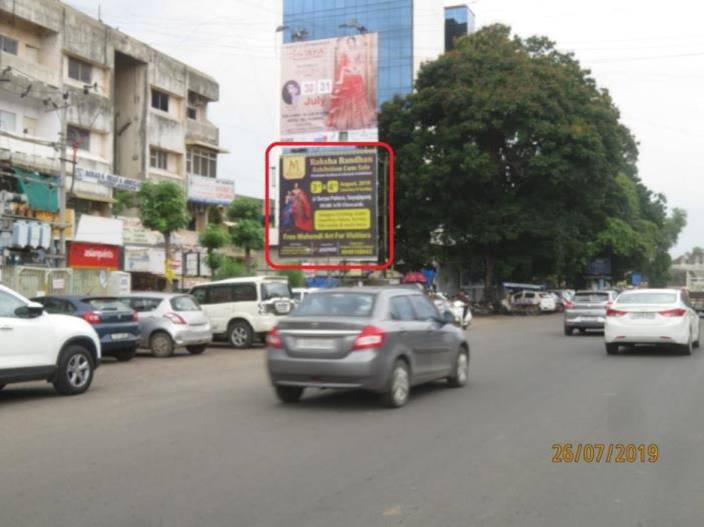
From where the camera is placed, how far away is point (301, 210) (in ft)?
87.8

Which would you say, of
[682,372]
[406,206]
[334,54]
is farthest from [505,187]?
[682,372]

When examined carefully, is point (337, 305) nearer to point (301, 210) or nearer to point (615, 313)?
point (615, 313)

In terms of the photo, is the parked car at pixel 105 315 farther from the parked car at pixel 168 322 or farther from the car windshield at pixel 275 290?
the car windshield at pixel 275 290

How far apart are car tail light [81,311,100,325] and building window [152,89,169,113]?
83.0ft

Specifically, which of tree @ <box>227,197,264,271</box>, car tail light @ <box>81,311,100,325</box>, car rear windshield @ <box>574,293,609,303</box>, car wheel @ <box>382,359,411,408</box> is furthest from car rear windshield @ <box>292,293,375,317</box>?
tree @ <box>227,197,264,271</box>

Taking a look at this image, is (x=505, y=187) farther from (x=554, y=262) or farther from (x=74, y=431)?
(x=74, y=431)

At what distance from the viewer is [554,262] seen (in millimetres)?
45844

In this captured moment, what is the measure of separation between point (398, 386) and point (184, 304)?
10.1 m

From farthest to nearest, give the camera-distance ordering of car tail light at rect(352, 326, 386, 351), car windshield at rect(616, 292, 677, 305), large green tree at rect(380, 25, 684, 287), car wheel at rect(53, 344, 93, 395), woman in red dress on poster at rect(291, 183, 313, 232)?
large green tree at rect(380, 25, 684, 287) < woman in red dress on poster at rect(291, 183, 313, 232) < car windshield at rect(616, 292, 677, 305) < car wheel at rect(53, 344, 93, 395) < car tail light at rect(352, 326, 386, 351)

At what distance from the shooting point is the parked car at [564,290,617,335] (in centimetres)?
2458

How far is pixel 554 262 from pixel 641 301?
96.2ft

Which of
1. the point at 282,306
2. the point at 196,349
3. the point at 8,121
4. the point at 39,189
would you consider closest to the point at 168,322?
the point at 196,349
